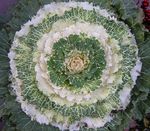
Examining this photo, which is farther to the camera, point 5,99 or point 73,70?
point 5,99

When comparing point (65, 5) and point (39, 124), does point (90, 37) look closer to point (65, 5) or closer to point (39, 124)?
point (65, 5)

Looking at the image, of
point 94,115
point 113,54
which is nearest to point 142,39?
point 113,54

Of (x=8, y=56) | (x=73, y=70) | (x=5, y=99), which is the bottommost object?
(x=5, y=99)

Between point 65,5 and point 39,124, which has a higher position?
point 65,5

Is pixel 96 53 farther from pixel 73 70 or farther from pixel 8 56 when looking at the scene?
pixel 8 56

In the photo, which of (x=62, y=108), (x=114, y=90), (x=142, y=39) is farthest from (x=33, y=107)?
(x=142, y=39)

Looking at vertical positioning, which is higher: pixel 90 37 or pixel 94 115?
pixel 90 37
